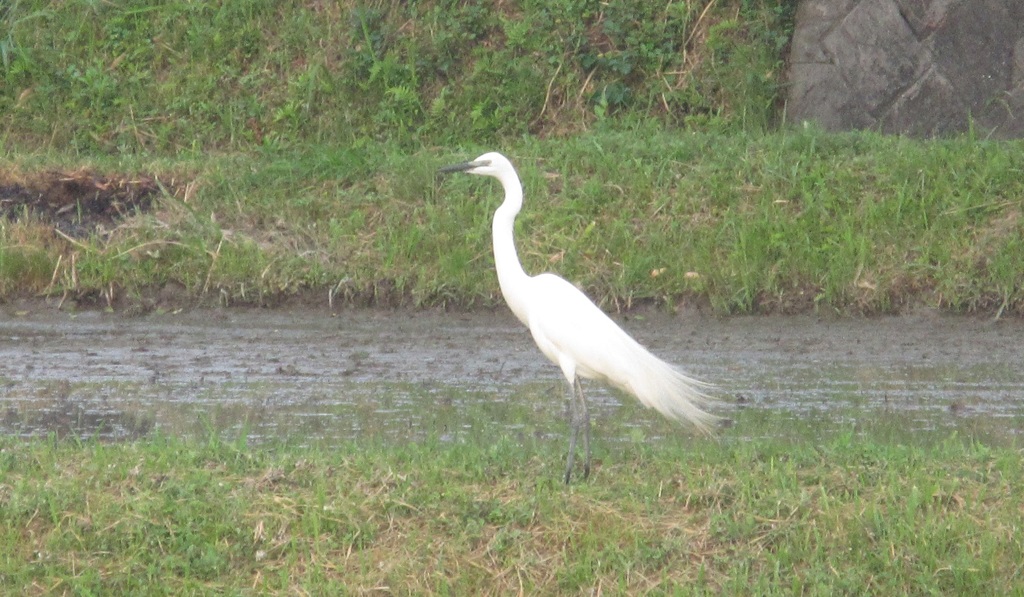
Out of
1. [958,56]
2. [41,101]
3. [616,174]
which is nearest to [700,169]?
[616,174]

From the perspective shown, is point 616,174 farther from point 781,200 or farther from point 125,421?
point 125,421

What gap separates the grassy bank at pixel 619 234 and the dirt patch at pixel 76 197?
141 millimetres

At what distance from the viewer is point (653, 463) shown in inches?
187

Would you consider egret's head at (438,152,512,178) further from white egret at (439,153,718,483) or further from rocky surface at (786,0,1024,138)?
rocky surface at (786,0,1024,138)

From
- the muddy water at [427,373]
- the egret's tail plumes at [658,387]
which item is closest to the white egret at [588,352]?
the egret's tail plumes at [658,387]

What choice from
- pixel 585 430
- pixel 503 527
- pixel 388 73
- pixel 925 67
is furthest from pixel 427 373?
pixel 925 67

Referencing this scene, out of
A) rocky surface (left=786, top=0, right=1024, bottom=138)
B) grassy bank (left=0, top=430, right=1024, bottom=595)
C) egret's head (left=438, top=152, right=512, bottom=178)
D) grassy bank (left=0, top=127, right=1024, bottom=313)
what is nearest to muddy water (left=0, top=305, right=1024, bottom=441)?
grassy bank (left=0, top=127, right=1024, bottom=313)

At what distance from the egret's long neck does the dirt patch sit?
375 centimetres

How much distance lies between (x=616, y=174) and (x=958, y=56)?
2.68 m

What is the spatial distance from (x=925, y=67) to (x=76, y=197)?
233 inches

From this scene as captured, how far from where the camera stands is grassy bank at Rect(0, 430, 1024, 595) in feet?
13.3

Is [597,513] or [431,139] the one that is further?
[431,139]

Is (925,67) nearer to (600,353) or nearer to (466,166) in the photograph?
(466,166)

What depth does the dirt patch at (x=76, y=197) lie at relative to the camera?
8.52 m
